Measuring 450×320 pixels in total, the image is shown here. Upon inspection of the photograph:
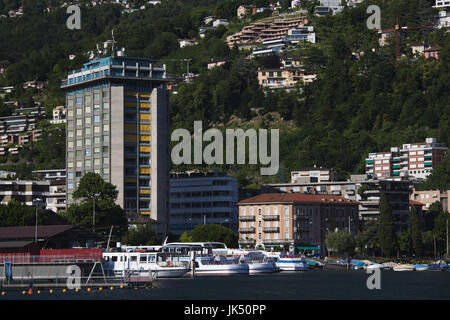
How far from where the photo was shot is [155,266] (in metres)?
162

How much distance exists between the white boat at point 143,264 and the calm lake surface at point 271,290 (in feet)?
6.71

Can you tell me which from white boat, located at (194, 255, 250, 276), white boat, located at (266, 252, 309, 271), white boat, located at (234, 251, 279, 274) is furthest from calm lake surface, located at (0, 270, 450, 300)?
white boat, located at (266, 252, 309, 271)

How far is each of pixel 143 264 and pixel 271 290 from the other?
3397 centimetres

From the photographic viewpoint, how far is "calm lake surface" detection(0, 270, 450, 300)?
12206cm

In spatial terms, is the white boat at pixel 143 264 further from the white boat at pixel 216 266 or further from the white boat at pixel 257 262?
the white boat at pixel 257 262

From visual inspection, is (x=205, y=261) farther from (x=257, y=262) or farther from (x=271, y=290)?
(x=271, y=290)

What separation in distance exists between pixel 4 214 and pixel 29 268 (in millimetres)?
42418

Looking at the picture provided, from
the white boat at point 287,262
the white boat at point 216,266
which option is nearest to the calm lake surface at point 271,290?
the white boat at point 216,266

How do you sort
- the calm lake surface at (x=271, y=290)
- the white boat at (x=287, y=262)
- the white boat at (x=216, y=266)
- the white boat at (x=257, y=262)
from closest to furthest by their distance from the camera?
1. the calm lake surface at (x=271, y=290)
2. the white boat at (x=216, y=266)
3. the white boat at (x=257, y=262)
4. the white boat at (x=287, y=262)

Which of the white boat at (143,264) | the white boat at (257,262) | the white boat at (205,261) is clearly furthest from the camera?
the white boat at (257,262)

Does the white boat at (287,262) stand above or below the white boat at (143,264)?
below

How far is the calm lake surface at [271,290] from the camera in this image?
12206 cm
